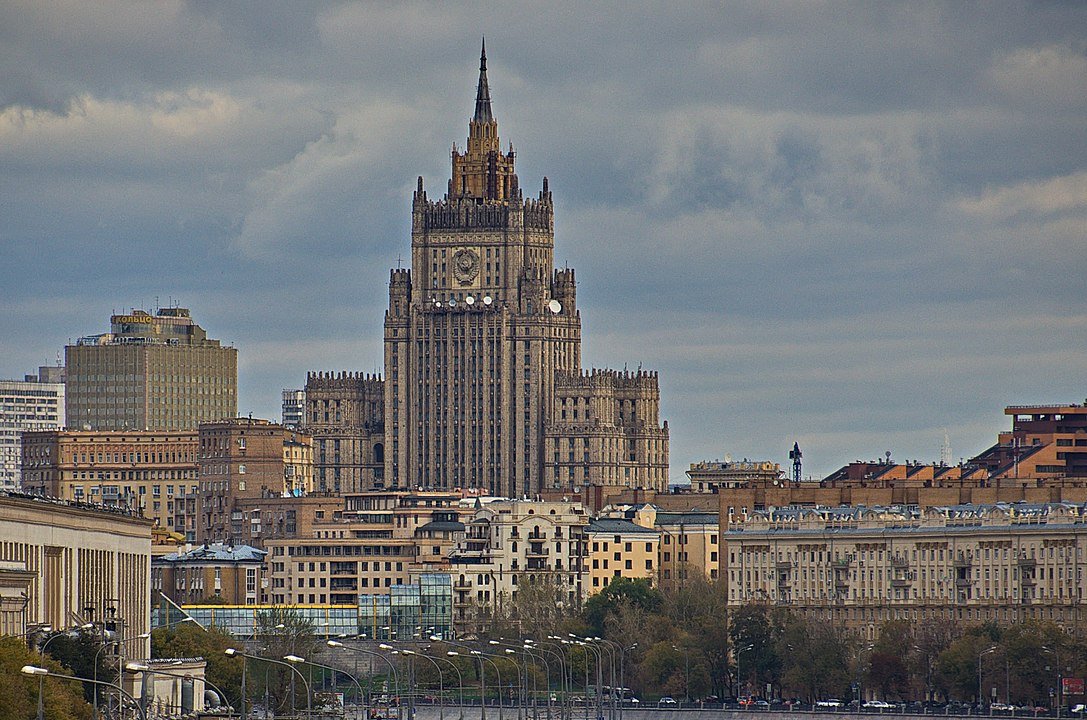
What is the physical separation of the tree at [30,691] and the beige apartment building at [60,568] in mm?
6890

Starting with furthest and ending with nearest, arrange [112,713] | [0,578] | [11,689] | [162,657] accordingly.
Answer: [162,657] → [0,578] → [112,713] → [11,689]

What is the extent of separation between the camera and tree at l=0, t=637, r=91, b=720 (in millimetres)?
130000

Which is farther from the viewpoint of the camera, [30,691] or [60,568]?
[60,568]

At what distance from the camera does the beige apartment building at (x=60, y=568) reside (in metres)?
161

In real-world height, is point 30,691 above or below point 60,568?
below

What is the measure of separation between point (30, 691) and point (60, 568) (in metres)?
39.9

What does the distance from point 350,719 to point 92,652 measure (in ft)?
153

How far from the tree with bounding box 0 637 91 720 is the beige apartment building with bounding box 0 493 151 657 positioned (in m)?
6.89

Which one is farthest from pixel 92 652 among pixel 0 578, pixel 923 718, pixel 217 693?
pixel 923 718

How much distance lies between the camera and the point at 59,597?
576ft

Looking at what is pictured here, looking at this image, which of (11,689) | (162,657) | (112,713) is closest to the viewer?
(11,689)

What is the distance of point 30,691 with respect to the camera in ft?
450

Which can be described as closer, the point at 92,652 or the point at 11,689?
the point at 11,689

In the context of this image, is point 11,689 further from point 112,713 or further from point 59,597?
point 59,597
